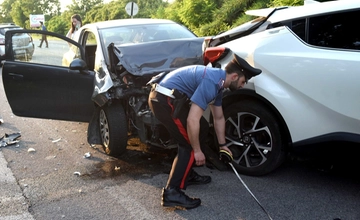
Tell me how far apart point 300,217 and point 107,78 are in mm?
2597

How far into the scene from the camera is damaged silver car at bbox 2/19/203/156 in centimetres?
446

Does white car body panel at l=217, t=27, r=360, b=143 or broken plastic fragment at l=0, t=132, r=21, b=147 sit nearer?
white car body panel at l=217, t=27, r=360, b=143

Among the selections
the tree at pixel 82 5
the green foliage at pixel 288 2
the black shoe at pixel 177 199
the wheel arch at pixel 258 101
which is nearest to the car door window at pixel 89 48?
the wheel arch at pixel 258 101

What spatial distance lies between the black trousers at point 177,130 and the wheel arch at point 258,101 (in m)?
0.73

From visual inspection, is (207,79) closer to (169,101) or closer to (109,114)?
(169,101)

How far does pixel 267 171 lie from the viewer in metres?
3.92

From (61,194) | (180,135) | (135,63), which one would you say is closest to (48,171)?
(61,194)

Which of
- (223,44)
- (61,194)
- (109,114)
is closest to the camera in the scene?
(61,194)

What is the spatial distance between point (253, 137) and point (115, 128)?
160cm

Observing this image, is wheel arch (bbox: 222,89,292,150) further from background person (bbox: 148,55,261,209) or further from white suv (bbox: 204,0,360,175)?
background person (bbox: 148,55,261,209)

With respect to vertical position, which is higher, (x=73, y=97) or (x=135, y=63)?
(x=135, y=63)

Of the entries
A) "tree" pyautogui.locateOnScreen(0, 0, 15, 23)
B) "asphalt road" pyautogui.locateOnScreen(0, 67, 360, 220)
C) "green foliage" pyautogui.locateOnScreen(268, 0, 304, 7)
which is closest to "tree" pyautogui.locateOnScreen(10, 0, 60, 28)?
"tree" pyautogui.locateOnScreen(0, 0, 15, 23)

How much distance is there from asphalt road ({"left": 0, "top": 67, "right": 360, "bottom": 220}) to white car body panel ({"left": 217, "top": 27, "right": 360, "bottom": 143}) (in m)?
0.32

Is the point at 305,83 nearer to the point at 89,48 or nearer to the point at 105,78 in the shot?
the point at 105,78
